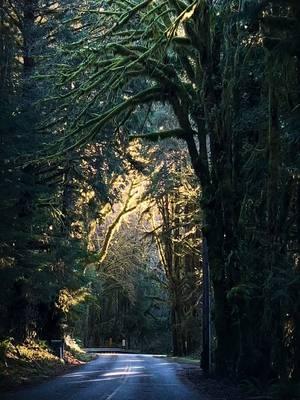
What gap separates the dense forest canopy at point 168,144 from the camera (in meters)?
12.5

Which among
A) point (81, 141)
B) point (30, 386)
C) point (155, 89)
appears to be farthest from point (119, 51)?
point (30, 386)

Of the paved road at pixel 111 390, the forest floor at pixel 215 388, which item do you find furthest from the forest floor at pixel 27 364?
the forest floor at pixel 215 388

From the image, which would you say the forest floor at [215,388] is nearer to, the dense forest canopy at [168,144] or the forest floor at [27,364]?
the dense forest canopy at [168,144]

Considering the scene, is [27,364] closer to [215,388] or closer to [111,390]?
[111,390]

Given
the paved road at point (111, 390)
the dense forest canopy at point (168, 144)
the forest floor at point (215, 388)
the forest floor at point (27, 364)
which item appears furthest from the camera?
the forest floor at point (27, 364)

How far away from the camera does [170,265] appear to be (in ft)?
152

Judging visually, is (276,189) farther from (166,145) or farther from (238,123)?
(166,145)

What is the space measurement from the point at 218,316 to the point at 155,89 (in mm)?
8363

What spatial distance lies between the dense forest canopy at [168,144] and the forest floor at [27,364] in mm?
860

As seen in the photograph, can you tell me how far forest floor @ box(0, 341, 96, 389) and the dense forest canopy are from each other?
0.86 meters

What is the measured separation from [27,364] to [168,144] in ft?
43.9

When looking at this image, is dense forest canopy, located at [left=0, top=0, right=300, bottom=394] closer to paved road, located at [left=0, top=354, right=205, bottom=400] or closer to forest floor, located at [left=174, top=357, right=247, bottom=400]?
forest floor, located at [left=174, top=357, right=247, bottom=400]

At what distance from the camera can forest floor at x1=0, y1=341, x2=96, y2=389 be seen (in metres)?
17.9

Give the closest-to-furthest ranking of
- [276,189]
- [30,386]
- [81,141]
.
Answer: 1. [276,189]
2. [30,386]
3. [81,141]
